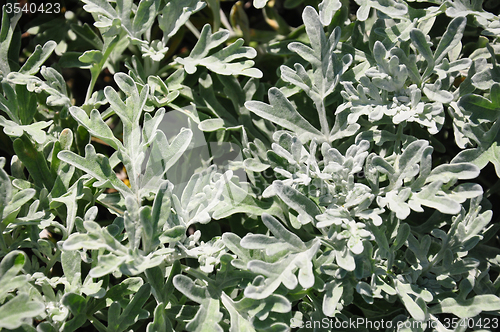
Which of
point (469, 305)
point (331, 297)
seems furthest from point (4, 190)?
point (469, 305)

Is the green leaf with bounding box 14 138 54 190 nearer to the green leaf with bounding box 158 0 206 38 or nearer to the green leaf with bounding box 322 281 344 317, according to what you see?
the green leaf with bounding box 158 0 206 38

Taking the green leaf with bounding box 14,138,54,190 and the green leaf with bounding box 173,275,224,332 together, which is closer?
the green leaf with bounding box 173,275,224,332

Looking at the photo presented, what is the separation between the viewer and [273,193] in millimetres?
1536

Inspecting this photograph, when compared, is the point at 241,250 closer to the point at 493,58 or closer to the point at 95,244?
the point at 95,244

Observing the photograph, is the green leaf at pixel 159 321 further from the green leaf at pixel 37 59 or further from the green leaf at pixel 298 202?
the green leaf at pixel 37 59

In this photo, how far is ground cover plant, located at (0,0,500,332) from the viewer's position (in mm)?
1410

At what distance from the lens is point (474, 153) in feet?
5.07

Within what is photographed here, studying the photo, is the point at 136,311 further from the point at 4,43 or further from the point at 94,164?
the point at 4,43

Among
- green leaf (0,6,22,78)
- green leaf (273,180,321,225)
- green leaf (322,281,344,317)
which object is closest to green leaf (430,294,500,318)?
green leaf (322,281,344,317)

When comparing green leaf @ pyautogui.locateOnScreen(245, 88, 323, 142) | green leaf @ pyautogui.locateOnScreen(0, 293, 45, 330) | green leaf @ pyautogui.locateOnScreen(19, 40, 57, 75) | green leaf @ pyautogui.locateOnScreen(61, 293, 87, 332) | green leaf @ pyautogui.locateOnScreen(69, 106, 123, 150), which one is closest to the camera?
green leaf @ pyautogui.locateOnScreen(0, 293, 45, 330)

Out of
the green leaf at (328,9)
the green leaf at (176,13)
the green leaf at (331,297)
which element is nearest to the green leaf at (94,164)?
the green leaf at (176,13)

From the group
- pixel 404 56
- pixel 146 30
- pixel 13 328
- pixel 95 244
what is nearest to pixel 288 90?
pixel 404 56

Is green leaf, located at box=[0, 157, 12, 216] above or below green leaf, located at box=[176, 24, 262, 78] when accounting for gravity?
below

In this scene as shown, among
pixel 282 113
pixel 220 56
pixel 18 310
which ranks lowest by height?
pixel 18 310
